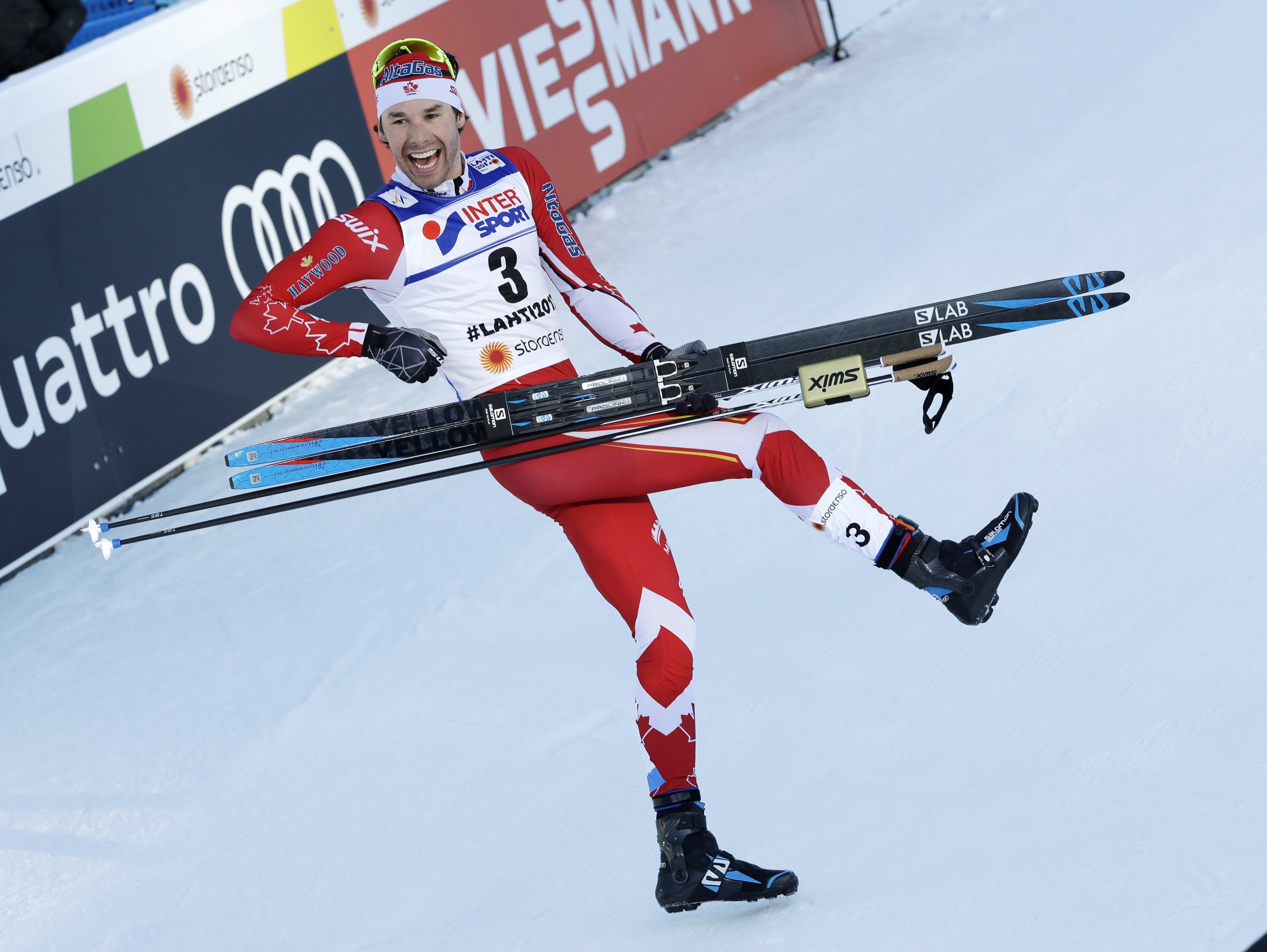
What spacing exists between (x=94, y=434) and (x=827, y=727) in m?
3.73

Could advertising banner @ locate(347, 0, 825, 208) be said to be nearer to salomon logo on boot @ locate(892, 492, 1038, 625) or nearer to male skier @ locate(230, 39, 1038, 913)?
male skier @ locate(230, 39, 1038, 913)

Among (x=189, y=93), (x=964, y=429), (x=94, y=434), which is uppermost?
(x=189, y=93)

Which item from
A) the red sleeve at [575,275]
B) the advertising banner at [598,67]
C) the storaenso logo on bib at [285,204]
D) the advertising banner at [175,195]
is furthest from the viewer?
the advertising banner at [598,67]

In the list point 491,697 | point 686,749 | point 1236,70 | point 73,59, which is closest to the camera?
point 686,749

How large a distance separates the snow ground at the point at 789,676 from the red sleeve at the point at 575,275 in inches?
44.7

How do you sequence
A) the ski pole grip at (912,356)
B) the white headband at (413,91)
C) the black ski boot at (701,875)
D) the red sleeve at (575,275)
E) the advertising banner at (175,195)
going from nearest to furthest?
the black ski boot at (701,875) < the ski pole grip at (912,356) < the white headband at (413,91) < the red sleeve at (575,275) < the advertising banner at (175,195)

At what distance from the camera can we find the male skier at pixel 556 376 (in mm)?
3088

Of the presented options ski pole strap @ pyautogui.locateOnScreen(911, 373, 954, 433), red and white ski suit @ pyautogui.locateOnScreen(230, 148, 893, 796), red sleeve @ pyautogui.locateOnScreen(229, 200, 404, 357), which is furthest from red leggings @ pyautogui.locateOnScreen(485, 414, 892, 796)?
red sleeve @ pyautogui.locateOnScreen(229, 200, 404, 357)

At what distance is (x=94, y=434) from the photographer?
592cm

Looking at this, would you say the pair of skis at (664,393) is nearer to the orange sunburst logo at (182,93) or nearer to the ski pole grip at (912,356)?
the ski pole grip at (912,356)

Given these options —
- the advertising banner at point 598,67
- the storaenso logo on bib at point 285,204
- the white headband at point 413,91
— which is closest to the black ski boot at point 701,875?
the white headband at point 413,91

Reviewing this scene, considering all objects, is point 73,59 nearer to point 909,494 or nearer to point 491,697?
point 491,697

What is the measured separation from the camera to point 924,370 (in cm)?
321

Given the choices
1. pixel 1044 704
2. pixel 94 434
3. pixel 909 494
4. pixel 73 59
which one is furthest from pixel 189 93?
pixel 1044 704
